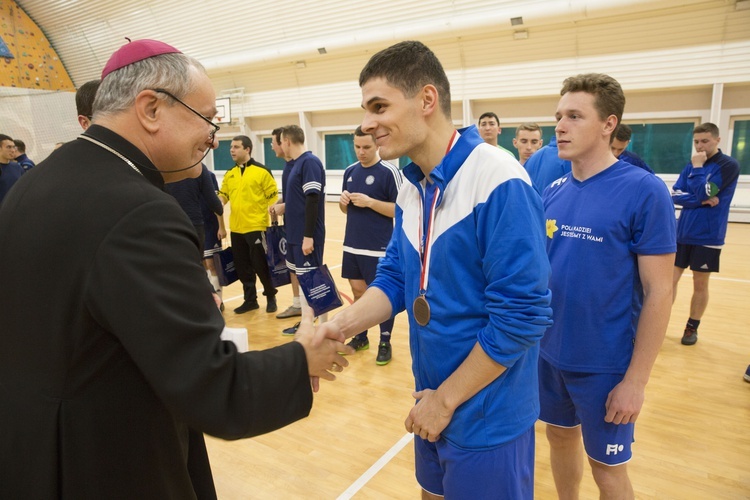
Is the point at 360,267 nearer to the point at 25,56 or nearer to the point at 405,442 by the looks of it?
the point at 405,442

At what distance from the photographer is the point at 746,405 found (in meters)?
3.66

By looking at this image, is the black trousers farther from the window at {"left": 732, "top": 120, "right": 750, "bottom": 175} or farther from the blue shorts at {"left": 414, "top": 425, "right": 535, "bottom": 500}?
the window at {"left": 732, "top": 120, "right": 750, "bottom": 175}

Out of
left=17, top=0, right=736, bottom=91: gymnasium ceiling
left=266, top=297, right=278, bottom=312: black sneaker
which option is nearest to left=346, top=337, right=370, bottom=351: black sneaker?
left=266, top=297, right=278, bottom=312: black sneaker

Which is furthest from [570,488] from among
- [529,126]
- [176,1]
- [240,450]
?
[176,1]

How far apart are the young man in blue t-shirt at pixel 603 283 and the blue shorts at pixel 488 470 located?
2.02 ft

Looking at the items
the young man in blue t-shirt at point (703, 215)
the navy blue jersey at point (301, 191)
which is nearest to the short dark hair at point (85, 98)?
the navy blue jersey at point (301, 191)

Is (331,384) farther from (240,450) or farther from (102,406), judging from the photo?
(102,406)

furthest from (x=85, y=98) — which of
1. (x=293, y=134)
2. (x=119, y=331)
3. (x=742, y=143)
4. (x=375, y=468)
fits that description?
(x=742, y=143)

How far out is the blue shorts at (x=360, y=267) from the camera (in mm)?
4543

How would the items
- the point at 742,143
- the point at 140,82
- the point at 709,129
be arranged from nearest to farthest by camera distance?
the point at 140,82 < the point at 709,129 < the point at 742,143

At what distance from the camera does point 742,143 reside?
1076 centimetres

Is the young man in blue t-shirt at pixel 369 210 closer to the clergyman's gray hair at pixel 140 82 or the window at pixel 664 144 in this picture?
the clergyman's gray hair at pixel 140 82

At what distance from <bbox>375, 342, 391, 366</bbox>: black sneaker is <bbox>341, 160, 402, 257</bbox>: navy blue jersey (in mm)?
884

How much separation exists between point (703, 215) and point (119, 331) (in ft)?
18.3
